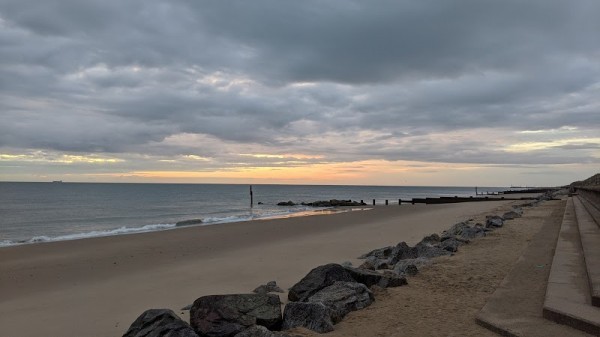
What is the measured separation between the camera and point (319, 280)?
24.0 ft

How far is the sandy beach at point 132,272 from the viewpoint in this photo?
7.92m

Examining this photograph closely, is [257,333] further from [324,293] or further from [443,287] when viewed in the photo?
[443,287]

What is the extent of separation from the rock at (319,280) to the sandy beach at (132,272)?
6.58 ft

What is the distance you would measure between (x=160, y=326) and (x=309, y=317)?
1.76 metres

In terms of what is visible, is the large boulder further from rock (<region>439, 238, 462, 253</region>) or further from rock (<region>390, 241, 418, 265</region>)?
rock (<region>390, 241, 418, 265</region>)

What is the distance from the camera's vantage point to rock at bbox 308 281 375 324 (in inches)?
231

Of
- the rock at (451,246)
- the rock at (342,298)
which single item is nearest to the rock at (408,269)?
the rock at (342,298)

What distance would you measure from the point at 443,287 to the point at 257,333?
3.82 m

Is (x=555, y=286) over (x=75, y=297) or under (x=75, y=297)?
over

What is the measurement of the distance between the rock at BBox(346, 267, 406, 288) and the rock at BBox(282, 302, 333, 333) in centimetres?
193

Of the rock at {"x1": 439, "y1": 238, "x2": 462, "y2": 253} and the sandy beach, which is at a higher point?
the rock at {"x1": 439, "y1": 238, "x2": 462, "y2": 253}

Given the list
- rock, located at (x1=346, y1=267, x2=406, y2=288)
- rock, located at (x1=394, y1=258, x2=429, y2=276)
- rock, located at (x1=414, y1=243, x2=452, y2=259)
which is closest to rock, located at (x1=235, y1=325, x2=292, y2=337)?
rock, located at (x1=346, y1=267, x2=406, y2=288)

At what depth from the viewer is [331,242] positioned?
1755cm

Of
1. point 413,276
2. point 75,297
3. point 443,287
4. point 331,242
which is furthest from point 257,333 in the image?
point 331,242
